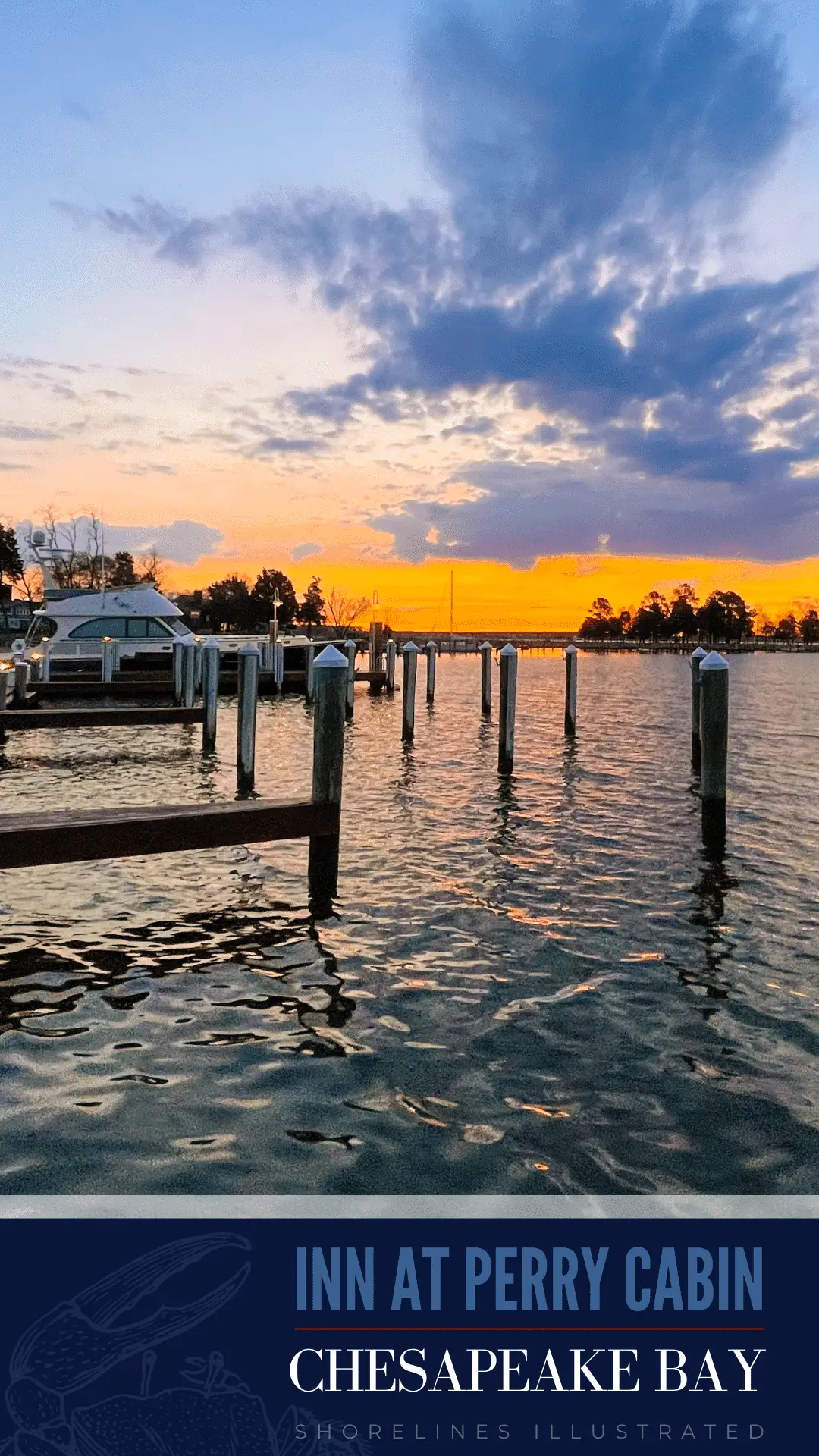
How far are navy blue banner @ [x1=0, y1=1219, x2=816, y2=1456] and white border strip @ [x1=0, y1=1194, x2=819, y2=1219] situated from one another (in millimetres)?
659

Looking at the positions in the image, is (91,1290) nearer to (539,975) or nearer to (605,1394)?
(605,1394)

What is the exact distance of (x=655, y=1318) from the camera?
2668mm

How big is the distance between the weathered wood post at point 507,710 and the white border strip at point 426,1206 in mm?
12781

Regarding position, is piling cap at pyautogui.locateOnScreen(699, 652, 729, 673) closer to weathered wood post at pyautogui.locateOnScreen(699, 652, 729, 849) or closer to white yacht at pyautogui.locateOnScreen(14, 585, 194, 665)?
weathered wood post at pyautogui.locateOnScreen(699, 652, 729, 849)

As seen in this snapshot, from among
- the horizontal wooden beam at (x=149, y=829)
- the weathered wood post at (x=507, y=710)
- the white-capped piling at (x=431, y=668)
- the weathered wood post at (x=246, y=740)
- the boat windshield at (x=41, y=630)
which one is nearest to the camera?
the horizontal wooden beam at (x=149, y=829)

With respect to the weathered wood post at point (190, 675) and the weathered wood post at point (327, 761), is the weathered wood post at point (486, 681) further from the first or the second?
the weathered wood post at point (327, 761)

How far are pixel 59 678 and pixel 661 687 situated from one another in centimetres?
3895

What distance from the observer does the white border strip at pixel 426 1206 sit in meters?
3.54

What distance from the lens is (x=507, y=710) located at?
56.7ft

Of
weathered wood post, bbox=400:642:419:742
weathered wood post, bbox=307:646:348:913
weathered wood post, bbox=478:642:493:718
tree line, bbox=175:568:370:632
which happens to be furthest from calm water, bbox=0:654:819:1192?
tree line, bbox=175:568:370:632

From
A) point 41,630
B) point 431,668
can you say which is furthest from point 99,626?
point 431,668

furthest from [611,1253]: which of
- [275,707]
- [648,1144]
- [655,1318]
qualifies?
[275,707]

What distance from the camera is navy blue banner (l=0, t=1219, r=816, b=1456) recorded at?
250cm

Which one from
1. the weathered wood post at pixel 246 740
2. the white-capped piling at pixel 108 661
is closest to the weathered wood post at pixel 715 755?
the weathered wood post at pixel 246 740
